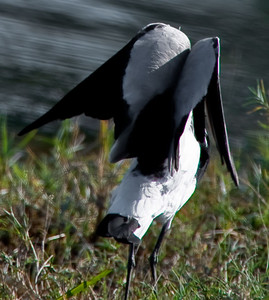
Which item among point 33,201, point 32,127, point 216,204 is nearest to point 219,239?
point 216,204

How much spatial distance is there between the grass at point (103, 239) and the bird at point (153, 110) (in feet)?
0.88

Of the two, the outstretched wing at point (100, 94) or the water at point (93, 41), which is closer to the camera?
the outstretched wing at point (100, 94)

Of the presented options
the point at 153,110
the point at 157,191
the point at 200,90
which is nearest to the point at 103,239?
the point at 157,191

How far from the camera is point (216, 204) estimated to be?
12.6 feet

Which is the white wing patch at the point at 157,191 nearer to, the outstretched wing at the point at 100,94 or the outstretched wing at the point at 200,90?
the outstretched wing at the point at 200,90

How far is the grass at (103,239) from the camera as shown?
286 centimetres

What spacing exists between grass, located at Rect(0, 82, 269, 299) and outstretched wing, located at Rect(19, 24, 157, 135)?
16.6 inches

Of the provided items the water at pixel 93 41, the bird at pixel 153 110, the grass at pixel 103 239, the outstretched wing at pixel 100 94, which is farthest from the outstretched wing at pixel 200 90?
the water at pixel 93 41

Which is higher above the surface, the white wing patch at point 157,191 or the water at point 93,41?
the white wing patch at point 157,191

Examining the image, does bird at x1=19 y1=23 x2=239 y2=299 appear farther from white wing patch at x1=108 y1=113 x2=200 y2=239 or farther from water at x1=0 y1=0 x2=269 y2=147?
water at x1=0 y1=0 x2=269 y2=147

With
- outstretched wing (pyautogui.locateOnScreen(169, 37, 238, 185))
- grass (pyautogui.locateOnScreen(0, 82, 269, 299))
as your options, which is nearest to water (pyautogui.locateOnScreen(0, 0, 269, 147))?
grass (pyautogui.locateOnScreen(0, 82, 269, 299))

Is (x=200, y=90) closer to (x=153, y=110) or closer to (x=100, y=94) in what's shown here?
(x=153, y=110)

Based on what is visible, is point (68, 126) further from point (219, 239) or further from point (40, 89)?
point (40, 89)

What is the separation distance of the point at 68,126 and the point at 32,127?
3.84 ft
